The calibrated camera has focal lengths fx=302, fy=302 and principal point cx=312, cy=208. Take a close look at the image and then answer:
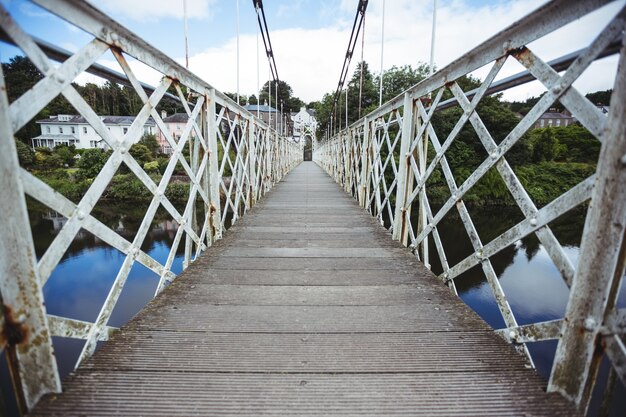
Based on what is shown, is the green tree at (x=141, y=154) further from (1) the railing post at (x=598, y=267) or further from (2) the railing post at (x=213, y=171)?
(1) the railing post at (x=598, y=267)

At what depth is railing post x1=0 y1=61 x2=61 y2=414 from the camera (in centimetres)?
82

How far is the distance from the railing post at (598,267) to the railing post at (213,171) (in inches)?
90.9

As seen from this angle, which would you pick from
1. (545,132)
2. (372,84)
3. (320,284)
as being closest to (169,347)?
(320,284)

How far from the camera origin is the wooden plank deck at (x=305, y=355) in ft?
3.17

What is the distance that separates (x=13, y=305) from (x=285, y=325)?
3.08ft

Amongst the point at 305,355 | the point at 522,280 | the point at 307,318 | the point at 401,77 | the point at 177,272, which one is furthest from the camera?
the point at 401,77

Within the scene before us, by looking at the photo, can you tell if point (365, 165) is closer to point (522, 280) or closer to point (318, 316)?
point (318, 316)

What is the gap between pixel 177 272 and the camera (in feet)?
40.0

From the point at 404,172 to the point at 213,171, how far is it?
1.60 m

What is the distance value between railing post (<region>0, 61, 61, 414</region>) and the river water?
29.5ft

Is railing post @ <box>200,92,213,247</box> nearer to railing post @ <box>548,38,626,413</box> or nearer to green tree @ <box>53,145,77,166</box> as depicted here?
railing post @ <box>548,38,626,413</box>

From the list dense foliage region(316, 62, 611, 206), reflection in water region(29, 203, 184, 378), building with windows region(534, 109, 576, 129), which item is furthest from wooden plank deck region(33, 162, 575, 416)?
building with windows region(534, 109, 576, 129)

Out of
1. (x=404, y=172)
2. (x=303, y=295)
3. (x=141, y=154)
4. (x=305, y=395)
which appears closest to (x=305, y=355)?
(x=305, y=395)

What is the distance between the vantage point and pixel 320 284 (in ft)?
5.98
